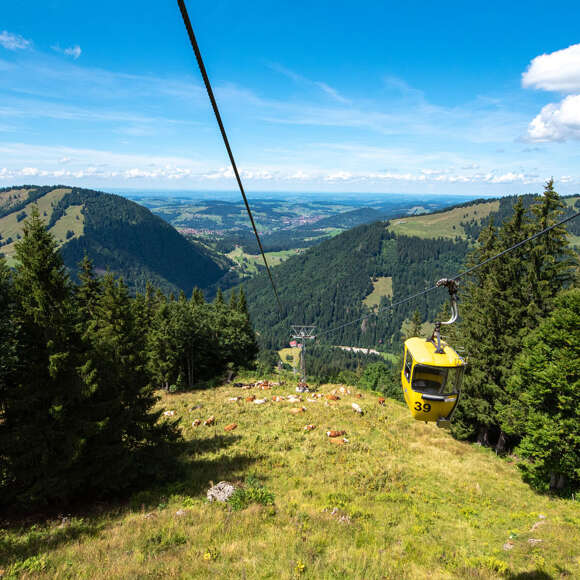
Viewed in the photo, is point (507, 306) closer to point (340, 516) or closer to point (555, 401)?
point (555, 401)

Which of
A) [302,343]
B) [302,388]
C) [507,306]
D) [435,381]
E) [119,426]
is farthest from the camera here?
[302,388]

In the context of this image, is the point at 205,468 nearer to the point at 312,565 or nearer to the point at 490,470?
the point at 312,565

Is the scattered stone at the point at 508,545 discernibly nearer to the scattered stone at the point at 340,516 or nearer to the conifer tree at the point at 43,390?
the scattered stone at the point at 340,516

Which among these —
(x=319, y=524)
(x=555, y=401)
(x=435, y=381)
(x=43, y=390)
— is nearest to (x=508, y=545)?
(x=319, y=524)

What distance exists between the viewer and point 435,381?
10180mm

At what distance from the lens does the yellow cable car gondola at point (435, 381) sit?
984 centimetres

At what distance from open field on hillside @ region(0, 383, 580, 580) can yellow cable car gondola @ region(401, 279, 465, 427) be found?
564 centimetres

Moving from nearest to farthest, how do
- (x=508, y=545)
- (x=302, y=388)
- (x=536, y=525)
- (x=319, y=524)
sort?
(x=319, y=524), (x=508, y=545), (x=536, y=525), (x=302, y=388)

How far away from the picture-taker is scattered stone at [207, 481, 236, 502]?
15.4 meters

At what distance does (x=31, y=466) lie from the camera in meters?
12.7

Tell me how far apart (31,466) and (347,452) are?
59.8 feet

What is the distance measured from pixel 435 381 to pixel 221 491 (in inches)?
474

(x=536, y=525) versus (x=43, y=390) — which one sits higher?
(x=43, y=390)

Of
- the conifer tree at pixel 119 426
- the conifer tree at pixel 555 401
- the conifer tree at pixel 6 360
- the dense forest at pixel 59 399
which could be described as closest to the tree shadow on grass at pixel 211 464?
the dense forest at pixel 59 399
